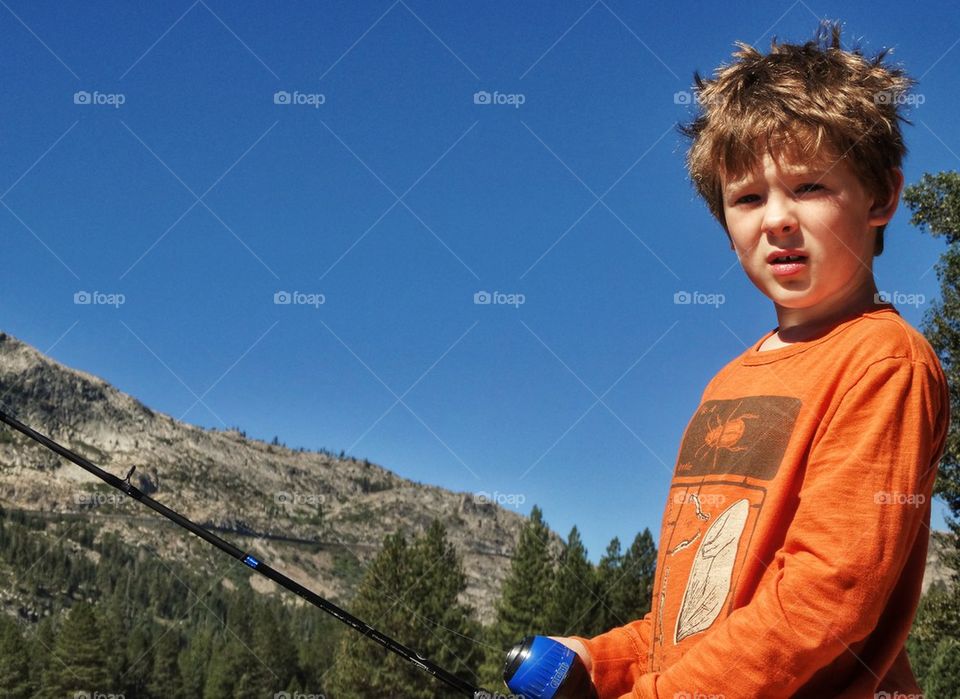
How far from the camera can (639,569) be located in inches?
2457

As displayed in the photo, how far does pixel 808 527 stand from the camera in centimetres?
183

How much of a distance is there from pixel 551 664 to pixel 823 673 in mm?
627

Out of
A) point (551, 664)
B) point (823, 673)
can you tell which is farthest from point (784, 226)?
point (551, 664)

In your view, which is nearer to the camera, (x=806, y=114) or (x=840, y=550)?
(x=840, y=550)

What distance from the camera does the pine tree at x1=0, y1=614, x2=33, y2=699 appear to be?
76.6 metres

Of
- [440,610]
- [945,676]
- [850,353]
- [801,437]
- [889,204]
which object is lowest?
[945,676]

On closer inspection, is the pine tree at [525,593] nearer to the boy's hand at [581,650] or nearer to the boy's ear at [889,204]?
the boy's hand at [581,650]

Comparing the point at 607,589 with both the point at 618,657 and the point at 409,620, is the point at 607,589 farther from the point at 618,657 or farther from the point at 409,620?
the point at 618,657

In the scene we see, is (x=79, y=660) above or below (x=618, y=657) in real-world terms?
below

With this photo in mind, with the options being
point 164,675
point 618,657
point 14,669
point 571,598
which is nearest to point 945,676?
point 618,657

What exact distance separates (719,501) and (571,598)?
58204 mm

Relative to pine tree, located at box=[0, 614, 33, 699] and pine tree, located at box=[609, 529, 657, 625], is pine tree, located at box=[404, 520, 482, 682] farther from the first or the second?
pine tree, located at box=[0, 614, 33, 699]

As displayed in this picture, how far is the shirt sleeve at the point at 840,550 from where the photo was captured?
1.74 meters

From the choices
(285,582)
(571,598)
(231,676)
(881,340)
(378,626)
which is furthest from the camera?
(231,676)
